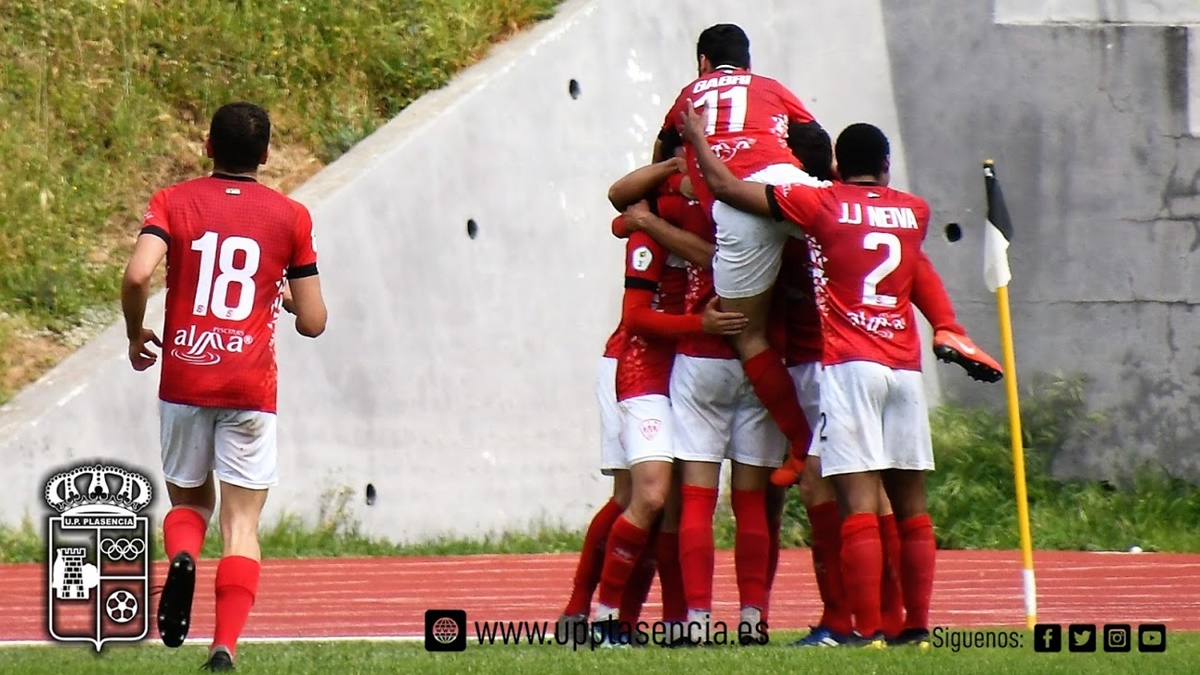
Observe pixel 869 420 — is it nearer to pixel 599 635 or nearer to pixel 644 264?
pixel 644 264

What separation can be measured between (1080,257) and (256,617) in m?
7.71

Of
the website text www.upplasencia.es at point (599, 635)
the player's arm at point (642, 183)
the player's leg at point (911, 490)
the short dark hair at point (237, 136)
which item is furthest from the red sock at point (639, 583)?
the short dark hair at point (237, 136)

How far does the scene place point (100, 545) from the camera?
7535mm

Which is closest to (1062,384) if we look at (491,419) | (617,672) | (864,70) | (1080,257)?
(1080,257)

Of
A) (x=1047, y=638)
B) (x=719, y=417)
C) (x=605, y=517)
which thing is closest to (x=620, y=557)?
(x=605, y=517)

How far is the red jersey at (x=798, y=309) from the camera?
27.8ft

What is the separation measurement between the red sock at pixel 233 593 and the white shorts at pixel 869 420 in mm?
2275

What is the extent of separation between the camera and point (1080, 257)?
49.4 feet

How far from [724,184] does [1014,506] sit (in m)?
7.25

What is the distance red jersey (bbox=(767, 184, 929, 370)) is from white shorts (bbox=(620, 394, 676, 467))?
0.79 m

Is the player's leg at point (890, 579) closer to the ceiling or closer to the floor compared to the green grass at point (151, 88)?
closer to the floor

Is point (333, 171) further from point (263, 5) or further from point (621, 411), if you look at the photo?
point (621, 411)

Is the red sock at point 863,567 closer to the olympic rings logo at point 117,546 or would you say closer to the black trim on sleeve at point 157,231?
the olympic rings logo at point 117,546

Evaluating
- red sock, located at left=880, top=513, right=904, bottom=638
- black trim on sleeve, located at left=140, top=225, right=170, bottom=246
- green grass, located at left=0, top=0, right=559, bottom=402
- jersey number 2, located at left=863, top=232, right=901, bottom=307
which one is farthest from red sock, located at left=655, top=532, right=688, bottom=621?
green grass, located at left=0, top=0, right=559, bottom=402
